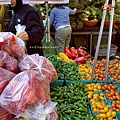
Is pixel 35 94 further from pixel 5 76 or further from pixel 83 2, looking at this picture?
pixel 83 2

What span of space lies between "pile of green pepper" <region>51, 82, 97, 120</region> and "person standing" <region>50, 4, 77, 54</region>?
2.91m

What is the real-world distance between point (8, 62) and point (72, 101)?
823mm

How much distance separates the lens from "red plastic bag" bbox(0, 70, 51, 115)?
1542 mm

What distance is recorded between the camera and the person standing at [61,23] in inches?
212

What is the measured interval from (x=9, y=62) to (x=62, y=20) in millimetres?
3676

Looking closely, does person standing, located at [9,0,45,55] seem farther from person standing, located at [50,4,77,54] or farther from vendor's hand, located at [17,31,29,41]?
person standing, located at [50,4,77,54]

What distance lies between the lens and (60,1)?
9.42ft

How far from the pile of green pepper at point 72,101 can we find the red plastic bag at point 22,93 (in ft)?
1.69

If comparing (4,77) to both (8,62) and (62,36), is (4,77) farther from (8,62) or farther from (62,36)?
(62,36)

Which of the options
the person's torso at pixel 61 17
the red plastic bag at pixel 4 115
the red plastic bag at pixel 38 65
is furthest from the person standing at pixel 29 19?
the person's torso at pixel 61 17

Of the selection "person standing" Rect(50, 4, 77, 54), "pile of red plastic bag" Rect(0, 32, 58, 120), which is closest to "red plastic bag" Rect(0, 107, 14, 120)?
"pile of red plastic bag" Rect(0, 32, 58, 120)

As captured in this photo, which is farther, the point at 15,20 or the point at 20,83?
the point at 15,20

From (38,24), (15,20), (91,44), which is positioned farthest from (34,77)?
(91,44)

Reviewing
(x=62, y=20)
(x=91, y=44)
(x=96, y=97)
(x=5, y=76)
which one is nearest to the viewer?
(x=5, y=76)
